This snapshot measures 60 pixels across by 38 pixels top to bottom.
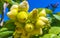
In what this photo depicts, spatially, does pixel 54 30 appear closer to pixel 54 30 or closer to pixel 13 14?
pixel 54 30

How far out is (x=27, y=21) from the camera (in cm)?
38

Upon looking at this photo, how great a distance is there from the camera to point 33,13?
0.37 meters

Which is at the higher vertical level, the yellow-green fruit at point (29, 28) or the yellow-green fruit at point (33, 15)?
the yellow-green fruit at point (33, 15)

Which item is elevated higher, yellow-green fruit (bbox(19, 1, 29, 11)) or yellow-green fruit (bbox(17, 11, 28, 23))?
yellow-green fruit (bbox(19, 1, 29, 11))

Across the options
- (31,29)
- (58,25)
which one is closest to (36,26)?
(31,29)

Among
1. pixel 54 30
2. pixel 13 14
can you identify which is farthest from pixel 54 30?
pixel 13 14

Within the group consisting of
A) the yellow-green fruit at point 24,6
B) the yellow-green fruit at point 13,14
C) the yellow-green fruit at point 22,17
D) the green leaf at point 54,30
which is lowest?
the green leaf at point 54,30

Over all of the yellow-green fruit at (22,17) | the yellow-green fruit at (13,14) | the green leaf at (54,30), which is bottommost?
the green leaf at (54,30)

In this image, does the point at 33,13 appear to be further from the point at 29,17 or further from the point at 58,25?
the point at 58,25

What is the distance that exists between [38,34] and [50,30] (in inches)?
1.8

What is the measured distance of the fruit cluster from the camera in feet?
1.20

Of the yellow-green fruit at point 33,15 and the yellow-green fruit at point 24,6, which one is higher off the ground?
the yellow-green fruit at point 24,6

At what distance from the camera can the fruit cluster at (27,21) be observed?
1.20ft

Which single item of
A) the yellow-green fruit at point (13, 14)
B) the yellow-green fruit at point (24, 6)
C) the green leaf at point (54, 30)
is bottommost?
the green leaf at point (54, 30)
